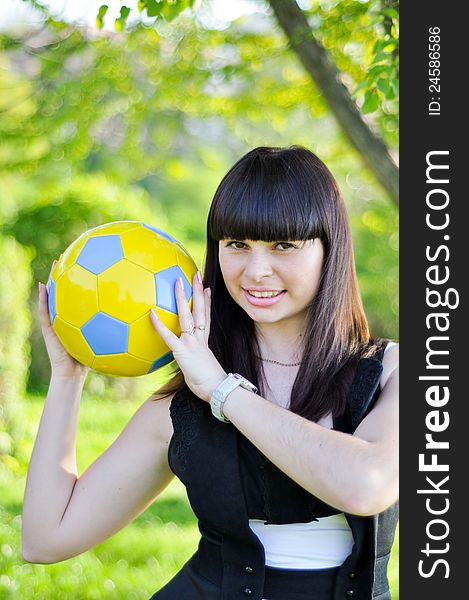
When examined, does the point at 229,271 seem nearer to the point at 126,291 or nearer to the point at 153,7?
the point at 126,291

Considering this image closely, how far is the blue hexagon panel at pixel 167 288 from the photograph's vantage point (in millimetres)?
2498

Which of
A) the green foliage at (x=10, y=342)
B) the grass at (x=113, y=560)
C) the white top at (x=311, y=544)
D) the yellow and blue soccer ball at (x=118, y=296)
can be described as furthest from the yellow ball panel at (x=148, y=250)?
the green foliage at (x=10, y=342)

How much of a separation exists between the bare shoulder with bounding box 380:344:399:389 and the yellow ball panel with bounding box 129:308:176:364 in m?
0.59

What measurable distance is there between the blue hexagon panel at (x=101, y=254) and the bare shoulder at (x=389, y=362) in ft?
2.65

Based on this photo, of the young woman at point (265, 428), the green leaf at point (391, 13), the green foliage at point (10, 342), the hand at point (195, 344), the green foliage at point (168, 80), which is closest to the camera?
the young woman at point (265, 428)

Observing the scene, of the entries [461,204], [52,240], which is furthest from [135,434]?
[52,240]

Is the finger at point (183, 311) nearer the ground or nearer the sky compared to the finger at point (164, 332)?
nearer the sky

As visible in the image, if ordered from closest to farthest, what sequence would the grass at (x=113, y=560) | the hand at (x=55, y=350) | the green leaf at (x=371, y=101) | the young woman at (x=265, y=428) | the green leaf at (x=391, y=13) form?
the young woman at (x=265, y=428)
the hand at (x=55, y=350)
the green leaf at (x=391, y=13)
the green leaf at (x=371, y=101)
the grass at (x=113, y=560)

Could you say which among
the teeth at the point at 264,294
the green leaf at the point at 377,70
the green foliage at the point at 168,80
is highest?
the green foliage at the point at 168,80

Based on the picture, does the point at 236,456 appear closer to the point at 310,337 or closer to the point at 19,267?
the point at 310,337

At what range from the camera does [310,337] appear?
2.58 metres

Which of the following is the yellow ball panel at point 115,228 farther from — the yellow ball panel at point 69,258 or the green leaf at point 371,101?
the green leaf at point 371,101

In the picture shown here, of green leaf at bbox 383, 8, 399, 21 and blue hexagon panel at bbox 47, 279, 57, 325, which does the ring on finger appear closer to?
blue hexagon panel at bbox 47, 279, 57, 325

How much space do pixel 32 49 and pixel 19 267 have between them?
2.08 metres
